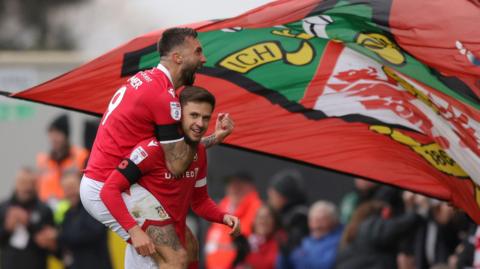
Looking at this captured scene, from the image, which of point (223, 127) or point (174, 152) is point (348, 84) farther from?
point (174, 152)

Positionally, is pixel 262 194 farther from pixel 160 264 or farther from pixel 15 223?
pixel 160 264

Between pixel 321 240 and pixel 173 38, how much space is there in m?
5.71

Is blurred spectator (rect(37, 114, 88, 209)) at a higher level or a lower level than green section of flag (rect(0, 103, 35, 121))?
higher

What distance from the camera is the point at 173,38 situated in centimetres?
911

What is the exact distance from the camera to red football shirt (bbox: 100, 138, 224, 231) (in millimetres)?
8875

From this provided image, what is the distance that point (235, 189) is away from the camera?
622 inches

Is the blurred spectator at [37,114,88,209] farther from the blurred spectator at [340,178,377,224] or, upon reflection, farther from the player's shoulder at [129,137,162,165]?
the player's shoulder at [129,137,162,165]

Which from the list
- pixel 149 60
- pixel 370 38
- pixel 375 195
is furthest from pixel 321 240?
pixel 149 60

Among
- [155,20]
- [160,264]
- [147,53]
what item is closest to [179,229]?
[160,264]

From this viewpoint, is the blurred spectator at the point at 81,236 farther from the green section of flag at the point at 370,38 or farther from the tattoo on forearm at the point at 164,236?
the tattoo on forearm at the point at 164,236

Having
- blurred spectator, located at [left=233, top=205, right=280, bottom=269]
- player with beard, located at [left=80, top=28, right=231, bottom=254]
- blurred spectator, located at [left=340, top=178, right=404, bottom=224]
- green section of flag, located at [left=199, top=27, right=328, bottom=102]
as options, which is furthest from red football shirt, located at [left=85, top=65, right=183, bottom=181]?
blurred spectator, located at [left=233, top=205, right=280, bottom=269]

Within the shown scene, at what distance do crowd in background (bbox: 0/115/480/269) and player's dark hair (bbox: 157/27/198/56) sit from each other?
4.05 meters

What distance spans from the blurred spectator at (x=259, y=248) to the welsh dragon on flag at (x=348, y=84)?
4.21 metres

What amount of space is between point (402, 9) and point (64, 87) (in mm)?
2407
